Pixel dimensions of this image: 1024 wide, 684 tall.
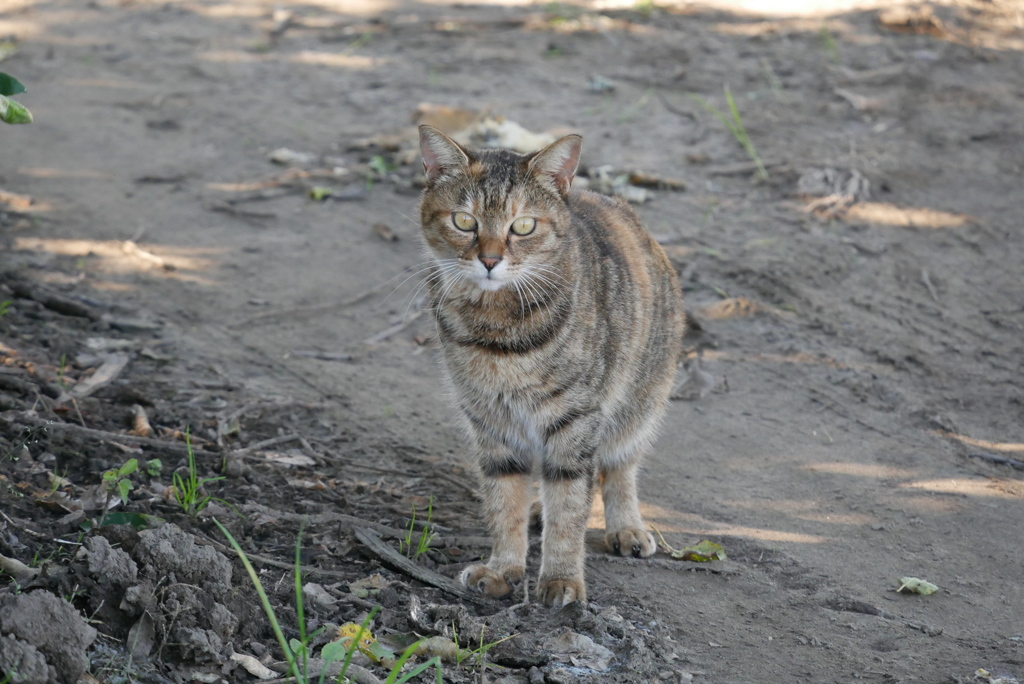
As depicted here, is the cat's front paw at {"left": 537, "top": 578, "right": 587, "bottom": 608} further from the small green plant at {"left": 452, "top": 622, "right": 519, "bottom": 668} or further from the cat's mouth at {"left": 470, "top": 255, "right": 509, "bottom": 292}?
the cat's mouth at {"left": 470, "top": 255, "right": 509, "bottom": 292}

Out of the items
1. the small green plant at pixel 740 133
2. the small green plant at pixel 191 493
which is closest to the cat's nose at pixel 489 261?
the small green plant at pixel 191 493

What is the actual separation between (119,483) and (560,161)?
196 cm

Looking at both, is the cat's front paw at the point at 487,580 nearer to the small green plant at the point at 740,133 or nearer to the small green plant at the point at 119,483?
the small green plant at the point at 119,483

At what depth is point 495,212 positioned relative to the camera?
137 inches

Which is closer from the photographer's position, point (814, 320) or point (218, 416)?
point (218, 416)

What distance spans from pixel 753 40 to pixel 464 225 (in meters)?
6.67

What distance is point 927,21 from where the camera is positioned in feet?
29.5

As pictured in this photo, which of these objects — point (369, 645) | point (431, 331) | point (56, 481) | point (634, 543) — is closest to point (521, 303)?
point (431, 331)

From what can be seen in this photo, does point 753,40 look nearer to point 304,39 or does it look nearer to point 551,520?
point 304,39

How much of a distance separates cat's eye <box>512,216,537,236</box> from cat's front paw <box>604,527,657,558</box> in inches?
52.5

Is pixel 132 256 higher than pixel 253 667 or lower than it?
higher

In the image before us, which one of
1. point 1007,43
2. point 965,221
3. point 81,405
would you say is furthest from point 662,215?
point 1007,43

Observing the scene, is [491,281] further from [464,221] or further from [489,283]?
[464,221]

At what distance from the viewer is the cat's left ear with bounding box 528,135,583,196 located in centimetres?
356
